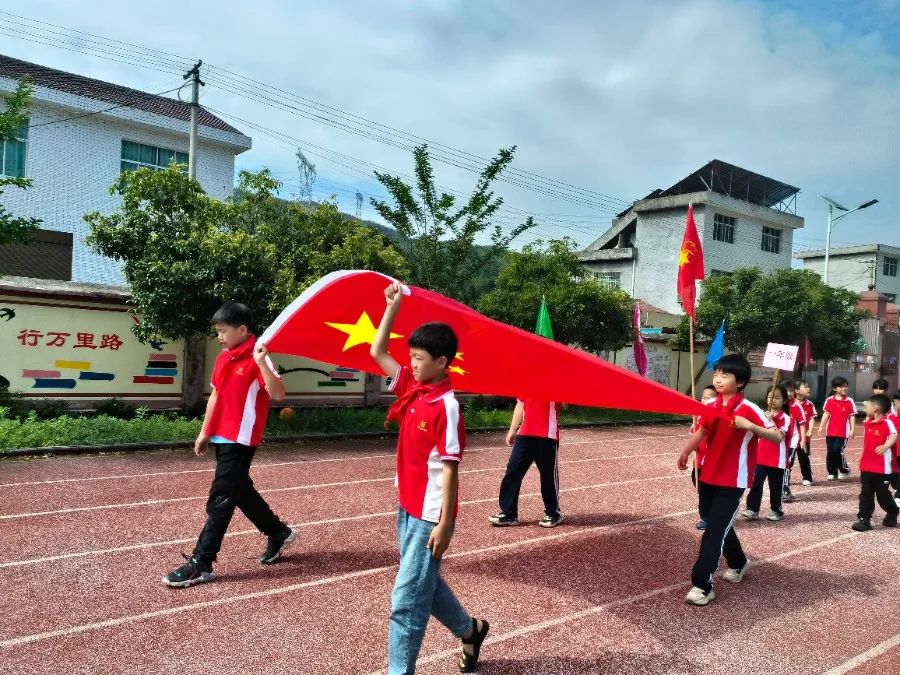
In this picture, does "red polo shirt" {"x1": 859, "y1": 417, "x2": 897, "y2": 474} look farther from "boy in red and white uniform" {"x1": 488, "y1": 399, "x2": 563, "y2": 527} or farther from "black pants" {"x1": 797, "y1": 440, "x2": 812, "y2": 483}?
"boy in red and white uniform" {"x1": 488, "y1": 399, "x2": 563, "y2": 527}

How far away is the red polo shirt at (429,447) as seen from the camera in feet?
10.2

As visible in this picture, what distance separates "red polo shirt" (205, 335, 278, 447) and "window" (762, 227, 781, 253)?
32.7 m

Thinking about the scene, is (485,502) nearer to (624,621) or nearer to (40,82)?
(624,621)

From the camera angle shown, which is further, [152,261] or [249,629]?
[152,261]

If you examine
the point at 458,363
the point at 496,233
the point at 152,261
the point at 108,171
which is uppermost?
the point at 108,171

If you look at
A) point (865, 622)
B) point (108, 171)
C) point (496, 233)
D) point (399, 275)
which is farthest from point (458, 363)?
point (108, 171)

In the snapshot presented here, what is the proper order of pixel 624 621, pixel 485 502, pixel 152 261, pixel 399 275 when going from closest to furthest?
pixel 624 621, pixel 485 502, pixel 152 261, pixel 399 275

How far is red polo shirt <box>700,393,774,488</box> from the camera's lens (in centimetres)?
462

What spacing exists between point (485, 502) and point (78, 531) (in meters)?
Result: 3.87

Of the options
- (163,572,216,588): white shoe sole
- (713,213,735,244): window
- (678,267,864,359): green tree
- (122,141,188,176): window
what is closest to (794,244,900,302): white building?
(713,213,735,244): window

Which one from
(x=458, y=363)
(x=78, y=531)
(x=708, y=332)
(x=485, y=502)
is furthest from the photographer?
(x=708, y=332)

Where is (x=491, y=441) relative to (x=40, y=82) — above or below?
below

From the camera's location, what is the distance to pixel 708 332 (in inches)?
965

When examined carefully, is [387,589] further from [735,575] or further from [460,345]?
[735,575]
